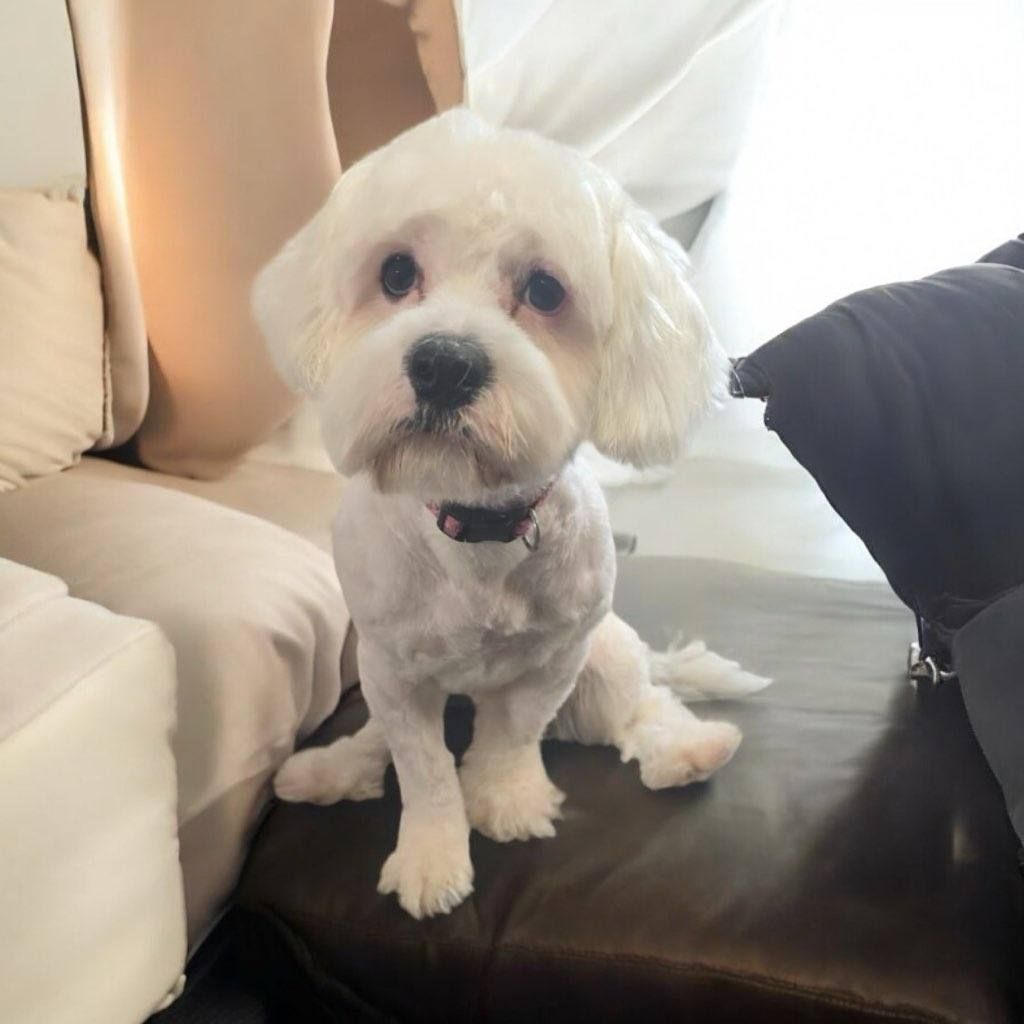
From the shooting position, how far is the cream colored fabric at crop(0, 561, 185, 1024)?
2.10ft

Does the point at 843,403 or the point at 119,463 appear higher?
the point at 843,403

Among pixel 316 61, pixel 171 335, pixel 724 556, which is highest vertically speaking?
pixel 316 61

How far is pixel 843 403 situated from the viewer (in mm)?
984

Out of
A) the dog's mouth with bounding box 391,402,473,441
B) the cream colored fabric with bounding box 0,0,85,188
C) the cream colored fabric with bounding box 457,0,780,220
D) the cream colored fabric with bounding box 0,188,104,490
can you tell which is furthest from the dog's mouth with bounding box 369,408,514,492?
the cream colored fabric with bounding box 457,0,780,220

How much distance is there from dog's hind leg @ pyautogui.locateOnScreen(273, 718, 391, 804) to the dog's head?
39cm

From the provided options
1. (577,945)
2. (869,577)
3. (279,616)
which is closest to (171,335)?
(279,616)

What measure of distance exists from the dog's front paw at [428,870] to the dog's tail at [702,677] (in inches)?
13.4

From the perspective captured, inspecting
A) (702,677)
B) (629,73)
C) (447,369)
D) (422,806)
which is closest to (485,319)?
(447,369)

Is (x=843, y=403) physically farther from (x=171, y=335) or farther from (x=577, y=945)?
(x=171, y=335)

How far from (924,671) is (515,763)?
484mm

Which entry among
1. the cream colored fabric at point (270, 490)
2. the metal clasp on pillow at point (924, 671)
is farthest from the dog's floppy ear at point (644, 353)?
the cream colored fabric at point (270, 490)

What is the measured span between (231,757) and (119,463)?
1.92ft

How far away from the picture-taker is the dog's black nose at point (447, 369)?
2.18 feet

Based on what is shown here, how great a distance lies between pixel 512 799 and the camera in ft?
3.15
